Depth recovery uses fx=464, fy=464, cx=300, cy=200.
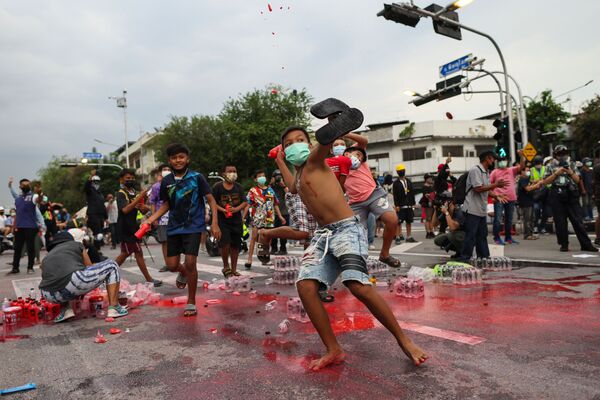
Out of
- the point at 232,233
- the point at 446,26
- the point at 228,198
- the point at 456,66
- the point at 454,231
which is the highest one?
the point at 456,66

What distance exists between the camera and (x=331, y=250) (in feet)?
10.8

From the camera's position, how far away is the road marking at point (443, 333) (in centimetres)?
359

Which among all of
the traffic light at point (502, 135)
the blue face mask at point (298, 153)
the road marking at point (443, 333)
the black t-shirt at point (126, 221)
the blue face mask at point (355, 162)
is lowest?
the road marking at point (443, 333)

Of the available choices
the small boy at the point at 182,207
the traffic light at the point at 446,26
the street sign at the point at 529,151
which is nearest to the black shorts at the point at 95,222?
the small boy at the point at 182,207

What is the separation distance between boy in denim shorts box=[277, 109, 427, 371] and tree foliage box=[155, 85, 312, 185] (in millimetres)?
37899

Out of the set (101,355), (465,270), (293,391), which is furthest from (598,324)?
(101,355)

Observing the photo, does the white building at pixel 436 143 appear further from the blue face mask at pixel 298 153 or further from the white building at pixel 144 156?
the blue face mask at pixel 298 153

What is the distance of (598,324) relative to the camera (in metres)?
3.88

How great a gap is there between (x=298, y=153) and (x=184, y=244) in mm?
2346

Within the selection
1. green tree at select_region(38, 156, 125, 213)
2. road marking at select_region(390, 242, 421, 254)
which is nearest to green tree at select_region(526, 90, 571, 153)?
road marking at select_region(390, 242, 421, 254)

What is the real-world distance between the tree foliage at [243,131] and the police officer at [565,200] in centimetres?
3297

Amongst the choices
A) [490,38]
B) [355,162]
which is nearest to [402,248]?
[355,162]

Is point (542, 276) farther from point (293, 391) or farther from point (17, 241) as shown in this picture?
point (17, 241)

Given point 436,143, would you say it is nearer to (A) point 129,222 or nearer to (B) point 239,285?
(A) point 129,222
